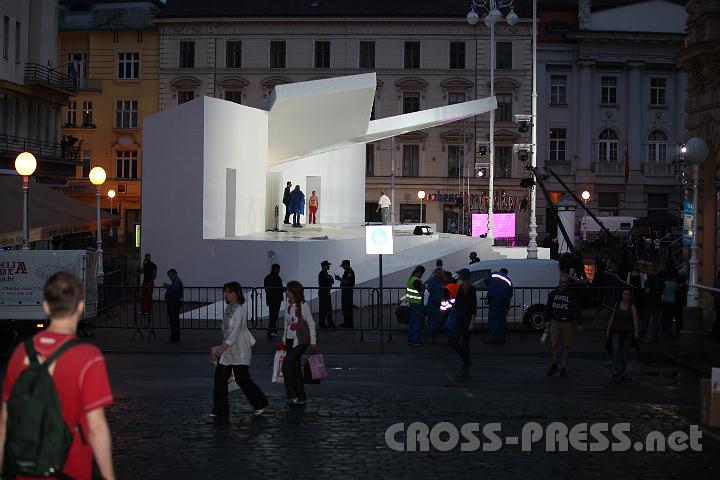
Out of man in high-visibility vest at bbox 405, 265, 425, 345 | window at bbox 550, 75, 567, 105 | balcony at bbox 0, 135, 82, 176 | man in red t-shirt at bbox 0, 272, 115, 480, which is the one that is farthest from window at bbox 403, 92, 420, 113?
man in red t-shirt at bbox 0, 272, 115, 480

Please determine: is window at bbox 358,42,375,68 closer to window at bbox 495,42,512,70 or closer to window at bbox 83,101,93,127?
window at bbox 495,42,512,70

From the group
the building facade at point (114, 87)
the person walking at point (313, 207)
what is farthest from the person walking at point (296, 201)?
the building facade at point (114, 87)

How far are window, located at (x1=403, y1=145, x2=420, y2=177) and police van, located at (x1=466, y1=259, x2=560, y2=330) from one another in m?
48.5

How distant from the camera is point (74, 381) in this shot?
6004mm

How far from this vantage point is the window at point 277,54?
74.9 m

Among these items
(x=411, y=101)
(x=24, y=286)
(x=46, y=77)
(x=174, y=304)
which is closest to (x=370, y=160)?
(x=411, y=101)

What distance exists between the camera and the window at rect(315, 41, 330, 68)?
74.8m

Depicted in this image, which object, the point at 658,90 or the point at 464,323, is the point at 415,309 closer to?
the point at 464,323

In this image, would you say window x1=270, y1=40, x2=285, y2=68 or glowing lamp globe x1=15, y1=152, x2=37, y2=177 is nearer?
glowing lamp globe x1=15, y1=152, x2=37, y2=177

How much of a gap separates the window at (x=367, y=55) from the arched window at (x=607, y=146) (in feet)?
52.7

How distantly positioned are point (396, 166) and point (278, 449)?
64.3 m

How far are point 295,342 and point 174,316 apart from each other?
10.2 metres

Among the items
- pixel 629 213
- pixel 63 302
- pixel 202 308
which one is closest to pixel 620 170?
→ pixel 629 213

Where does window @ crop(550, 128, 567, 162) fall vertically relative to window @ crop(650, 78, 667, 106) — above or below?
below
